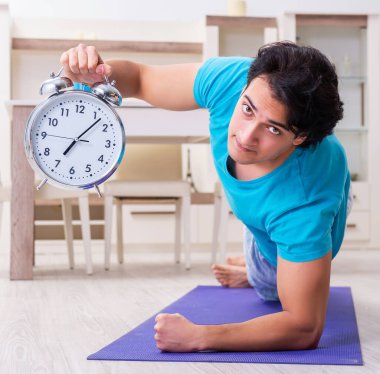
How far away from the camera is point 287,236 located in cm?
161

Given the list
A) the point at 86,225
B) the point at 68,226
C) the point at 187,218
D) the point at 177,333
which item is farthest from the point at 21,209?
the point at 177,333

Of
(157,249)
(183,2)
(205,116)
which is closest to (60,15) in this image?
(183,2)

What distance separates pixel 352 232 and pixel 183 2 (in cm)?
209

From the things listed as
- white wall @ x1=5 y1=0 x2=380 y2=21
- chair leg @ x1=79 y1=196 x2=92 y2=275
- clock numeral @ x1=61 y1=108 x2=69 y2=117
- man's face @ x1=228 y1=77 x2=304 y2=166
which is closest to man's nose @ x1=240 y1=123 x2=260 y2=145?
man's face @ x1=228 y1=77 x2=304 y2=166

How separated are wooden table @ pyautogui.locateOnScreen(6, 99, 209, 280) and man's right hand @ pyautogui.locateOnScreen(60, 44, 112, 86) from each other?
184cm

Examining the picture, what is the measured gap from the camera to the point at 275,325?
1.61 metres

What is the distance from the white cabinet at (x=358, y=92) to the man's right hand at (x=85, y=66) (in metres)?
4.14

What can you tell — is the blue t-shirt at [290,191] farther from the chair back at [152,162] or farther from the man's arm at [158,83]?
the chair back at [152,162]

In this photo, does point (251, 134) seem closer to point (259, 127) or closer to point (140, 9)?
point (259, 127)

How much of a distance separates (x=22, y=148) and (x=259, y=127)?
205cm

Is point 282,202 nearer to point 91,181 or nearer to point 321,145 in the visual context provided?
point 321,145

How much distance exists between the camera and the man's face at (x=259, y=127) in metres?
1.43

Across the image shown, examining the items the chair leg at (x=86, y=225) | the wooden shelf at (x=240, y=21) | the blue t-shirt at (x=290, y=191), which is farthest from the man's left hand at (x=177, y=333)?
the wooden shelf at (x=240, y=21)

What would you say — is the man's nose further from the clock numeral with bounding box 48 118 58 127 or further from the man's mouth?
the clock numeral with bounding box 48 118 58 127
